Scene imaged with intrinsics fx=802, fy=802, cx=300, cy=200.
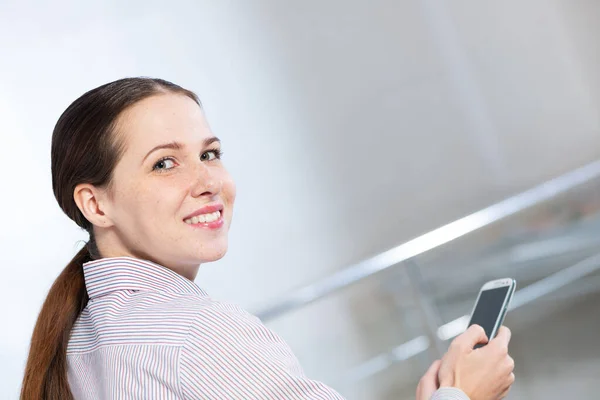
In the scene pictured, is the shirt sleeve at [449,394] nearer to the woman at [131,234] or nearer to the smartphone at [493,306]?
the woman at [131,234]

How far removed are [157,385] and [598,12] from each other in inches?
145

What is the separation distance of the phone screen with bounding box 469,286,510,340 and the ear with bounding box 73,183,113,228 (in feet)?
1.68

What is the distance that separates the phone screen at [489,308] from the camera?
3.51 feet

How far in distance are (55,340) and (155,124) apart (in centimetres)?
30

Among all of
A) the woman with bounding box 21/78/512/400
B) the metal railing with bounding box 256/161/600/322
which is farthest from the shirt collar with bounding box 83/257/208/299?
the metal railing with bounding box 256/161/600/322

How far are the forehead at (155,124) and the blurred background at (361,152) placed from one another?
5.63 feet

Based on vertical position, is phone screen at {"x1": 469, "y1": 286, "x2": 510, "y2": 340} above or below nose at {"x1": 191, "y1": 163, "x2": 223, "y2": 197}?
below

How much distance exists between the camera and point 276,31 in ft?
12.5

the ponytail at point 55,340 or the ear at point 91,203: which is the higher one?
the ear at point 91,203

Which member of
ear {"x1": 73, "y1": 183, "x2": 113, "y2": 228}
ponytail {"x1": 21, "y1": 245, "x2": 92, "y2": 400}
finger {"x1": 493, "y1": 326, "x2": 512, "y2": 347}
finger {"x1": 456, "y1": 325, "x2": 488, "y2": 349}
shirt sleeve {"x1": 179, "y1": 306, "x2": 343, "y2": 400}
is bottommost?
finger {"x1": 493, "y1": 326, "x2": 512, "y2": 347}

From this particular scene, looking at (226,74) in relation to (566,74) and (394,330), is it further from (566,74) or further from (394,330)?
(566,74)

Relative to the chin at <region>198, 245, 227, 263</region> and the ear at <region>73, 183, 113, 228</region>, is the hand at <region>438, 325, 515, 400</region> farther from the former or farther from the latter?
the ear at <region>73, 183, 113, 228</region>

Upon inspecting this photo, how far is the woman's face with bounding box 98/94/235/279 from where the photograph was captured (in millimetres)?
979

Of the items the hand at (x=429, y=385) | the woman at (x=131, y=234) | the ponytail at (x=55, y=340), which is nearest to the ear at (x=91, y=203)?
the woman at (x=131, y=234)
